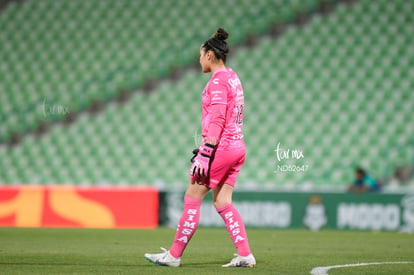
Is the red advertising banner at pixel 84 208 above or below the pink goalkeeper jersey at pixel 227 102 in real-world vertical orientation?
below

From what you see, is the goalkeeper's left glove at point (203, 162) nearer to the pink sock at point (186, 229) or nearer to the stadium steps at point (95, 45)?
the pink sock at point (186, 229)

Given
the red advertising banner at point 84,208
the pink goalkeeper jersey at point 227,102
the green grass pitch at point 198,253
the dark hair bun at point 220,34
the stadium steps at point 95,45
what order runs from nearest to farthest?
1. the green grass pitch at point 198,253
2. the pink goalkeeper jersey at point 227,102
3. the dark hair bun at point 220,34
4. the red advertising banner at point 84,208
5. the stadium steps at point 95,45

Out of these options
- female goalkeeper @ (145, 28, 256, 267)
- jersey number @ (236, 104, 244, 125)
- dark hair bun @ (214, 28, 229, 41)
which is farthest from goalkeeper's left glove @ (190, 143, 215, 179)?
dark hair bun @ (214, 28, 229, 41)

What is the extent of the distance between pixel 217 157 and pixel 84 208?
7.56 m

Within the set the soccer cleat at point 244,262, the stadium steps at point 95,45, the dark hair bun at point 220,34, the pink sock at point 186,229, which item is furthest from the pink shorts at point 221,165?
the stadium steps at point 95,45

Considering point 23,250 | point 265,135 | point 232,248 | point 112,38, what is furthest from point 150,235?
point 112,38

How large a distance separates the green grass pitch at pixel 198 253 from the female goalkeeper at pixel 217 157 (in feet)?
0.63

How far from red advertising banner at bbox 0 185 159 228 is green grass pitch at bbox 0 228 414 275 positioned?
2489mm

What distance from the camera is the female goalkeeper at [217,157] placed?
206 inches

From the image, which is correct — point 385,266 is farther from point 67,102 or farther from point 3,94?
point 3,94

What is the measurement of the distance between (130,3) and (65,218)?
24.0 ft

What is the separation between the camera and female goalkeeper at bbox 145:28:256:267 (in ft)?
17.1

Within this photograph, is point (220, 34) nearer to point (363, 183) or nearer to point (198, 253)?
point (198, 253)

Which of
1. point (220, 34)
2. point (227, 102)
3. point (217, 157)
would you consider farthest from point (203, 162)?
point (220, 34)
